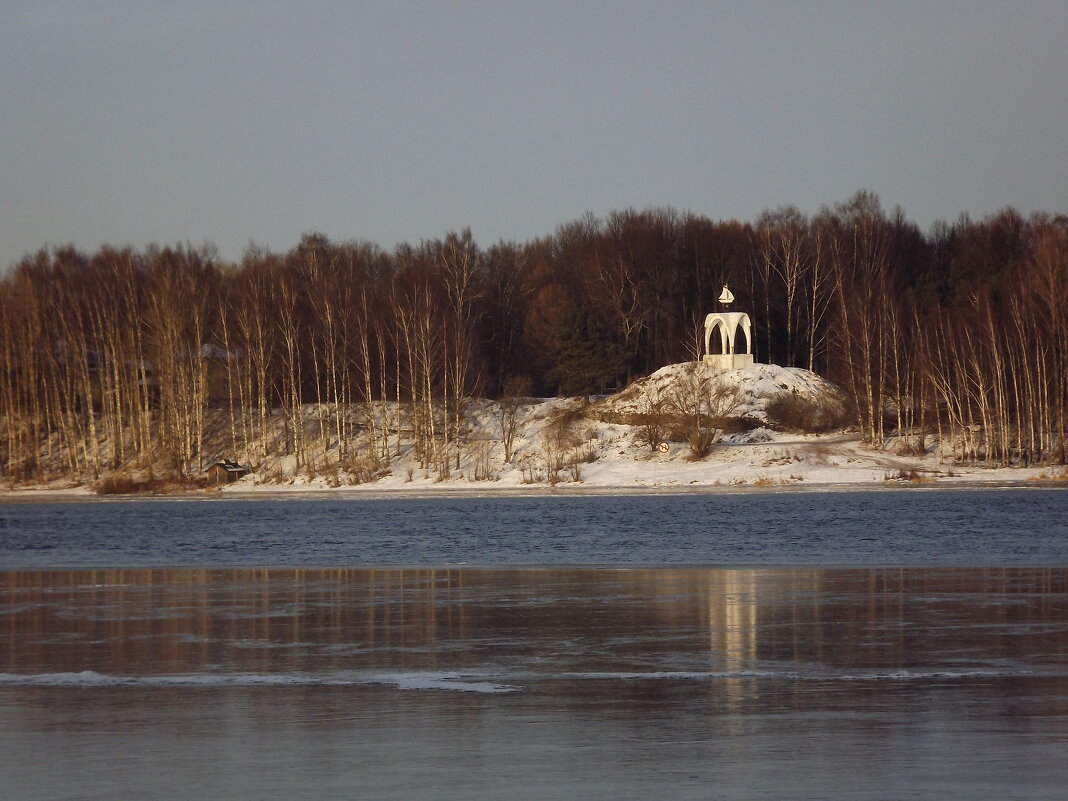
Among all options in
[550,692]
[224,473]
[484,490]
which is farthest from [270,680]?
[224,473]

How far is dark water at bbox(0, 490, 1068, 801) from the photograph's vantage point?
9578mm

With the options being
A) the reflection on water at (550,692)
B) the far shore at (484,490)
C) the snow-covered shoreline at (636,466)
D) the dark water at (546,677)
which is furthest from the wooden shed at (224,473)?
the reflection on water at (550,692)

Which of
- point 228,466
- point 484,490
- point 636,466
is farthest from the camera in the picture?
point 228,466

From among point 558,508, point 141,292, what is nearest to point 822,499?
point 558,508

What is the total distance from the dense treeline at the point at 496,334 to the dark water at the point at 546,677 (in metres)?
44.5

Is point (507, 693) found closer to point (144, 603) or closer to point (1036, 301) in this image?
point (144, 603)

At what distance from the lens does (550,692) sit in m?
13.0

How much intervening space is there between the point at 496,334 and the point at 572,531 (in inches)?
2439

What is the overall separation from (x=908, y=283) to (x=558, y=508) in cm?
5224

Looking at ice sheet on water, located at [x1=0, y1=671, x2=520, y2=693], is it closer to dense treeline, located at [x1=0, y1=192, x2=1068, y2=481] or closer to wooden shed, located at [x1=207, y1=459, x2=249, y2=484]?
dense treeline, located at [x1=0, y1=192, x2=1068, y2=481]

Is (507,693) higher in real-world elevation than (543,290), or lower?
lower

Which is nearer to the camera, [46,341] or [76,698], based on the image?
[76,698]

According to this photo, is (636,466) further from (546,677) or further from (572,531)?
(546,677)

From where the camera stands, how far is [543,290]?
102250mm
